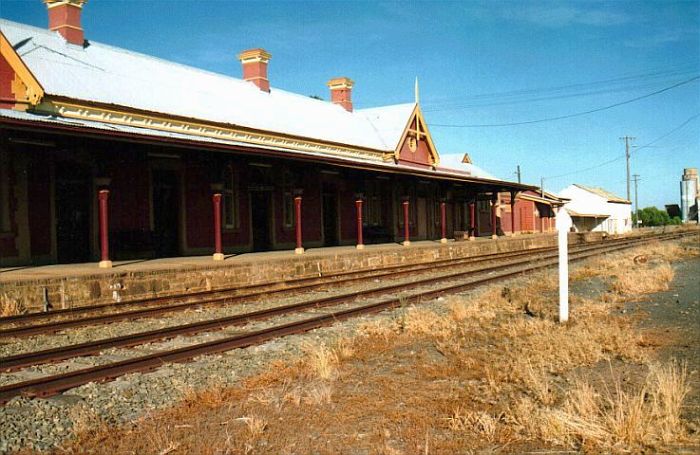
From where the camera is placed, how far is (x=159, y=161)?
1764cm

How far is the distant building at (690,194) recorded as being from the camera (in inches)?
3696

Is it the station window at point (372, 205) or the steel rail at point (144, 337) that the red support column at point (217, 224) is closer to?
Result: the steel rail at point (144, 337)

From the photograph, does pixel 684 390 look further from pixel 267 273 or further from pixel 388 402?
pixel 267 273

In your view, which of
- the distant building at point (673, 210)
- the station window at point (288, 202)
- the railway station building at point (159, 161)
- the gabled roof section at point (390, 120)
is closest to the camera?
the railway station building at point (159, 161)

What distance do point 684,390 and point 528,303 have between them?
19.0ft

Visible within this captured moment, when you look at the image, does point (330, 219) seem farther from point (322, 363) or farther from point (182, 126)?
point (322, 363)

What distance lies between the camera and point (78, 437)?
14.8ft

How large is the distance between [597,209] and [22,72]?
5754 centimetres

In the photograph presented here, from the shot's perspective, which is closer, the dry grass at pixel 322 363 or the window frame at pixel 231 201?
the dry grass at pixel 322 363

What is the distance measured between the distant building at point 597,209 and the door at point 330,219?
37.9 m

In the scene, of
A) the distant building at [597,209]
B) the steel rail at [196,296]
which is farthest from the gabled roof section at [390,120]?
the distant building at [597,209]

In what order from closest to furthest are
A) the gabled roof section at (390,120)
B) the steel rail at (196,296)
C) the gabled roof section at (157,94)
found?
the steel rail at (196,296) → the gabled roof section at (157,94) → the gabled roof section at (390,120)

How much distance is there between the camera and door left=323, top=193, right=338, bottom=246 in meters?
25.3

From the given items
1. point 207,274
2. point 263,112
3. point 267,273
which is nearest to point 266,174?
point 263,112
